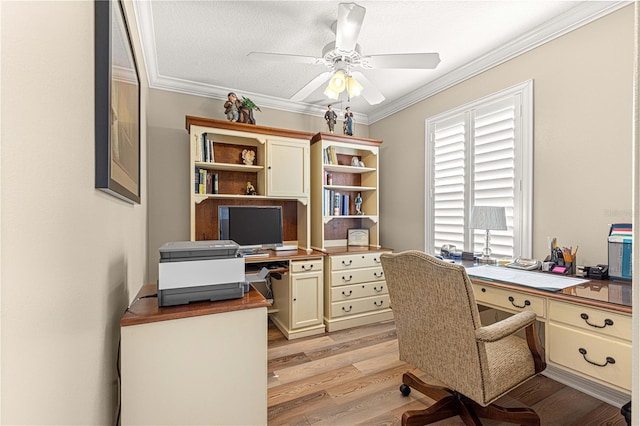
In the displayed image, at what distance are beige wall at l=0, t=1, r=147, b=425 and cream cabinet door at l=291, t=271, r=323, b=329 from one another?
6.55 feet

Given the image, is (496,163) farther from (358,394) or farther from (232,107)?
(232,107)

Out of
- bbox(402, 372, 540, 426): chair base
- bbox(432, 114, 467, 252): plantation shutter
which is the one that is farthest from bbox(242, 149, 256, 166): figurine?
bbox(402, 372, 540, 426): chair base

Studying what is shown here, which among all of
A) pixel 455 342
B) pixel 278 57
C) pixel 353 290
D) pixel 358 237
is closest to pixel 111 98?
pixel 278 57

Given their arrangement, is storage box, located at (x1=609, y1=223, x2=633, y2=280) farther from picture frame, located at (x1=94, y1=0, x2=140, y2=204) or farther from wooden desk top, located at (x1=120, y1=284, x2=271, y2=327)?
picture frame, located at (x1=94, y1=0, x2=140, y2=204)

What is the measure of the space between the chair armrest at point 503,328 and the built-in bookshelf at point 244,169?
7.09ft

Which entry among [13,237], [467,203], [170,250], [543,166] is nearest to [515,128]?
[543,166]

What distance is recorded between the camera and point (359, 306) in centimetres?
324

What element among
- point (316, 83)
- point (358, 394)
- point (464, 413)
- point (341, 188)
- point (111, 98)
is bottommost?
point (358, 394)

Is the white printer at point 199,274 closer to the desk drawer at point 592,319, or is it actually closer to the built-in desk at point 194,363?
the built-in desk at point 194,363

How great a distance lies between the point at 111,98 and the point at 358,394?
2149 millimetres

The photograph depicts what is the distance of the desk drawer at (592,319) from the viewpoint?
1.33m

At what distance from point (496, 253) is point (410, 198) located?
121 centimetres

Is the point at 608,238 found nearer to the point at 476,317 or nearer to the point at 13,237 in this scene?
the point at 476,317

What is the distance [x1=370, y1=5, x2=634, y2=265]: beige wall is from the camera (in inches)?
73.1
